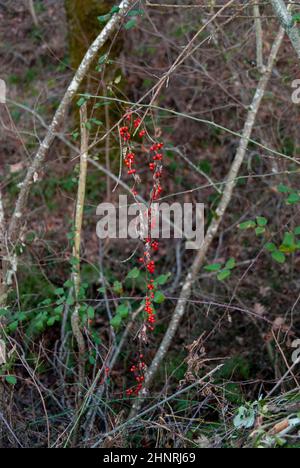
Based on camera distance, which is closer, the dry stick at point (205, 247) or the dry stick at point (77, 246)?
the dry stick at point (77, 246)

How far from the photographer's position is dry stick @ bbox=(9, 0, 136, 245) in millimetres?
3609

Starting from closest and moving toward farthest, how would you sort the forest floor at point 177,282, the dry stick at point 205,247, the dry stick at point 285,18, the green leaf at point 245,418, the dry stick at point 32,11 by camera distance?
1. the green leaf at point 245,418
2. the dry stick at point 285,18
3. the forest floor at point 177,282
4. the dry stick at point 205,247
5. the dry stick at point 32,11

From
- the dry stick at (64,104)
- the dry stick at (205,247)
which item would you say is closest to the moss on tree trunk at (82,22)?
the dry stick at (205,247)

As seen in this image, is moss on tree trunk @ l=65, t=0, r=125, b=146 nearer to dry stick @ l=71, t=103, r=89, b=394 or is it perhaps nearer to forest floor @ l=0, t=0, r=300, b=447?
forest floor @ l=0, t=0, r=300, b=447

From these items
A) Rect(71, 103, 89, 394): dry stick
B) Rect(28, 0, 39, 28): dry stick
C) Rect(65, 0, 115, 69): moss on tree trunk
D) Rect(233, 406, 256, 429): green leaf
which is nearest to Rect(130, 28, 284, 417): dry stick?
Rect(71, 103, 89, 394): dry stick

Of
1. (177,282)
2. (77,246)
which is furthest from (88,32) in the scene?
(77,246)

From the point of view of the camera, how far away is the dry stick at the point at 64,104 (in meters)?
3.61

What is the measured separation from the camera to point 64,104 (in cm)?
371

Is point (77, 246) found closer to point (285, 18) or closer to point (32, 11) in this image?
point (285, 18)

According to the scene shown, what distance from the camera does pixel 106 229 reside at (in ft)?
18.9

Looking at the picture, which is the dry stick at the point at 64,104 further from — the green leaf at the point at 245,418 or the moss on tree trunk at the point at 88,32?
the moss on tree trunk at the point at 88,32

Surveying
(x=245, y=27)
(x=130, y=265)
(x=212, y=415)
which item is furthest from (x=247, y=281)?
(x=245, y=27)

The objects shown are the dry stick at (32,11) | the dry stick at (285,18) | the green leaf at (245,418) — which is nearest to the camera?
the green leaf at (245,418)
